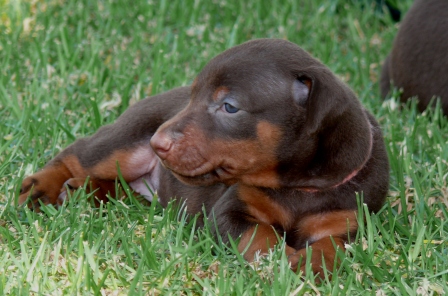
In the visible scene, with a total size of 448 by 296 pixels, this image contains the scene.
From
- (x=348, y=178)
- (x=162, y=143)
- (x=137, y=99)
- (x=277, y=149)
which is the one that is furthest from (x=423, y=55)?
(x=162, y=143)

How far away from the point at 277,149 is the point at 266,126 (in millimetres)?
137

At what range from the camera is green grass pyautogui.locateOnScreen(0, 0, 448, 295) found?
150 inches

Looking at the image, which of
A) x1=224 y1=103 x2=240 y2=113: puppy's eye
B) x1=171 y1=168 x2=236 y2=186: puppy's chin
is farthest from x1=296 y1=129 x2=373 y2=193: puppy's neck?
x1=224 y1=103 x2=240 y2=113: puppy's eye

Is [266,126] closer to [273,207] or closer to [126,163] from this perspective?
[273,207]

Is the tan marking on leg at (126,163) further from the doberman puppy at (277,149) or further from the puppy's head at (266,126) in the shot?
the puppy's head at (266,126)

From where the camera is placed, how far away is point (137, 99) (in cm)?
659

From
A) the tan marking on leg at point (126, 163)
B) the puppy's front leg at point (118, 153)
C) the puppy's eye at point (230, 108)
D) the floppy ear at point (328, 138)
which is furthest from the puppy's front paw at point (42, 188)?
the floppy ear at point (328, 138)

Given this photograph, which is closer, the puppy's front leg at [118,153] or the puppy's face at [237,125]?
the puppy's face at [237,125]

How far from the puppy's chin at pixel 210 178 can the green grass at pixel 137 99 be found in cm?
27

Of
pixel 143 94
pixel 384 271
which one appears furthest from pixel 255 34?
pixel 384 271

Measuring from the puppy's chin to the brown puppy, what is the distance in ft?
10.3

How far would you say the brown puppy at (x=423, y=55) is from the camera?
22.3 ft

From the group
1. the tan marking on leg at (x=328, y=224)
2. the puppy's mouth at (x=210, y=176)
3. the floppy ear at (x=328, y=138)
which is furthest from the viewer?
the tan marking on leg at (x=328, y=224)

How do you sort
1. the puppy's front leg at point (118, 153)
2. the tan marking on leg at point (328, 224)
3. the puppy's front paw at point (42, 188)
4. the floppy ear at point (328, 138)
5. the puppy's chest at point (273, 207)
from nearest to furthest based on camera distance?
the floppy ear at point (328, 138), the tan marking on leg at point (328, 224), the puppy's chest at point (273, 207), the puppy's front paw at point (42, 188), the puppy's front leg at point (118, 153)
